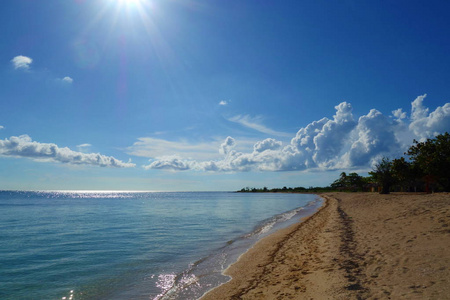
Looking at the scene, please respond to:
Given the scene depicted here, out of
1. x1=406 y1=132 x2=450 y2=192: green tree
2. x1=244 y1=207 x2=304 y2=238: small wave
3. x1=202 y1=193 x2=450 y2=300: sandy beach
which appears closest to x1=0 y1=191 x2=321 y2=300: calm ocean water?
x1=244 y1=207 x2=304 y2=238: small wave

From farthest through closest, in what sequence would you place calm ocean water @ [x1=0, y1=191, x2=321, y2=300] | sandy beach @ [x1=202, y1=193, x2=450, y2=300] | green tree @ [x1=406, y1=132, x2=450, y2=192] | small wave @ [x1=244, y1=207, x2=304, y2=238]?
green tree @ [x1=406, y1=132, x2=450, y2=192] < small wave @ [x1=244, y1=207, x2=304, y2=238] < calm ocean water @ [x1=0, y1=191, x2=321, y2=300] < sandy beach @ [x1=202, y1=193, x2=450, y2=300]

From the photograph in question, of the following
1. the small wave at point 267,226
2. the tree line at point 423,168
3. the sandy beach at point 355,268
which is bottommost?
the small wave at point 267,226

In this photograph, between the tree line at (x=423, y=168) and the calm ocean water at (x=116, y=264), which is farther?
the tree line at (x=423, y=168)

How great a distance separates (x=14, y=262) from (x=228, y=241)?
40.7ft

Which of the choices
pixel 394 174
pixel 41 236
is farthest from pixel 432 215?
pixel 394 174

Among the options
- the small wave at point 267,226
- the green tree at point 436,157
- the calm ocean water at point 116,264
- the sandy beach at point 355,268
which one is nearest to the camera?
the sandy beach at point 355,268

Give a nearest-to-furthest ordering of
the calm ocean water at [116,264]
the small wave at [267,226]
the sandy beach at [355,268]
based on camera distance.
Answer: the sandy beach at [355,268] → the calm ocean water at [116,264] → the small wave at [267,226]

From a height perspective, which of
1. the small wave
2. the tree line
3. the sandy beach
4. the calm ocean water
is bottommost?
the small wave

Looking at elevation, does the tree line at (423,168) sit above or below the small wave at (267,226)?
above

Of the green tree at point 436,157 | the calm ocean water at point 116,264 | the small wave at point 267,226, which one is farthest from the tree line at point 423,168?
the calm ocean water at point 116,264

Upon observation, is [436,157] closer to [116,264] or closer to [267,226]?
[267,226]

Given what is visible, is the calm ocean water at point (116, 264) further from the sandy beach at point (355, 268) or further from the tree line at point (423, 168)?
the tree line at point (423, 168)

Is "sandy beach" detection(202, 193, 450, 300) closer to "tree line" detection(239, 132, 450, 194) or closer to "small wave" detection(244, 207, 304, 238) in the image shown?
"small wave" detection(244, 207, 304, 238)

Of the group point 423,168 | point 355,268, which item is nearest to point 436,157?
point 423,168
